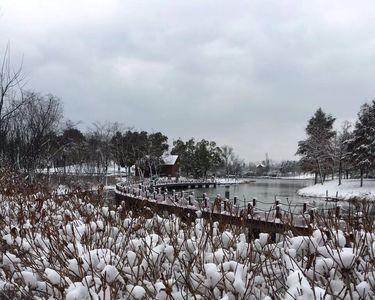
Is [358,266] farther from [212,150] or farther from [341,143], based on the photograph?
[212,150]

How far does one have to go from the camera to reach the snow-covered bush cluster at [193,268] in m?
→ 2.66

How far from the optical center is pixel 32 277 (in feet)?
10.3

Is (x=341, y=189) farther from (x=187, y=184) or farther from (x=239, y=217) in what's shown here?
(x=239, y=217)

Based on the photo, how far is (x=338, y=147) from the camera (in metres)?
61.2

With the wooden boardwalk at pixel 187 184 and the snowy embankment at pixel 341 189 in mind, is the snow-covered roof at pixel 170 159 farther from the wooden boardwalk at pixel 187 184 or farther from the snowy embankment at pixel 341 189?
the snowy embankment at pixel 341 189

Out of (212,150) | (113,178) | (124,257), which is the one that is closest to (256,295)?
(124,257)

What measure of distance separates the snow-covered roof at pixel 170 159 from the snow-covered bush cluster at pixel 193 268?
80.3 metres

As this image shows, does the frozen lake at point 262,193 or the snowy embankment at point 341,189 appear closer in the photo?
the frozen lake at point 262,193

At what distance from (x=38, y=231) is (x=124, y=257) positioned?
182 cm

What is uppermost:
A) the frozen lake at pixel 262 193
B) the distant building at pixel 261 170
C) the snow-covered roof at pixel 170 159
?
the snow-covered roof at pixel 170 159

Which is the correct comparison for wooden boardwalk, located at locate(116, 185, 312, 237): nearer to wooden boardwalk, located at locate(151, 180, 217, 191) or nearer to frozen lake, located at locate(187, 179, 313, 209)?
frozen lake, located at locate(187, 179, 313, 209)

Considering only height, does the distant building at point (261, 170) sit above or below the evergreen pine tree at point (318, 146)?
below

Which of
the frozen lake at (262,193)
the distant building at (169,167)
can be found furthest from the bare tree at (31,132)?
the distant building at (169,167)

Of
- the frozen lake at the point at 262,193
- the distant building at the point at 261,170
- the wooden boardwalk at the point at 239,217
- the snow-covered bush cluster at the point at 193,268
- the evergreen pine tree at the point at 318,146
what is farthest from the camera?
the distant building at the point at 261,170
